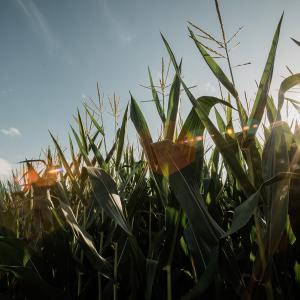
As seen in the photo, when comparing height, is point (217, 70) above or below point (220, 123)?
above

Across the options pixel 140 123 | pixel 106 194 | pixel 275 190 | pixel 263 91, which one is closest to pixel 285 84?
pixel 263 91

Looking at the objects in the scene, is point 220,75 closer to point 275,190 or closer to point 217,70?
point 217,70

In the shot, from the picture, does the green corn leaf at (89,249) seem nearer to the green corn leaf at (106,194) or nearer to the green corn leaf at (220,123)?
the green corn leaf at (106,194)

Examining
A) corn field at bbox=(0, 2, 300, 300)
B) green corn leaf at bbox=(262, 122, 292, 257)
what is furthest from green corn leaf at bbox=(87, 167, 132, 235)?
green corn leaf at bbox=(262, 122, 292, 257)

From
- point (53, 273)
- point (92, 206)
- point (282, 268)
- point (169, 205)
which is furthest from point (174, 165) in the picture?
point (53, 273)

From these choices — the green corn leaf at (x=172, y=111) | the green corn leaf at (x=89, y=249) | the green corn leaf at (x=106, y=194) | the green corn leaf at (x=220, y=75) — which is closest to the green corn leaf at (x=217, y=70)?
the green corn leaf at (x=220, y=75)

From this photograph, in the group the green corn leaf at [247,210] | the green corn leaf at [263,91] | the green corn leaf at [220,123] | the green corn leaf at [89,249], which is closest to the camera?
the green corn leaf at [247,210]

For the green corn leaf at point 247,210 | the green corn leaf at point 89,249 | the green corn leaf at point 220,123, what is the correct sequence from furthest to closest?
1. the green corn leaf at point 220,123
2. the green corn leaf at point 89,249
3. the green corn leaf at point 247,210

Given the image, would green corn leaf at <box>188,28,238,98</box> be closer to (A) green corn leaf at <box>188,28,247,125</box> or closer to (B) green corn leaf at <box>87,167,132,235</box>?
(A) green corn leaf at <box>188,28,247,125</box>

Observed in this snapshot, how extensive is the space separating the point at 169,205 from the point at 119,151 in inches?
24.1

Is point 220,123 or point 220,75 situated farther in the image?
point 220,123

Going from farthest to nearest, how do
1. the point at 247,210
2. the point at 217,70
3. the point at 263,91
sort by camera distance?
the point at 217,70 → the point at 263,91 → the point at 247,210

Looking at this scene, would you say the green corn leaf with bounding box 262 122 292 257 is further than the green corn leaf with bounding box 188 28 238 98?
No

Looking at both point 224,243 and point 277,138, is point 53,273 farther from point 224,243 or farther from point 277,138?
point 277,138
